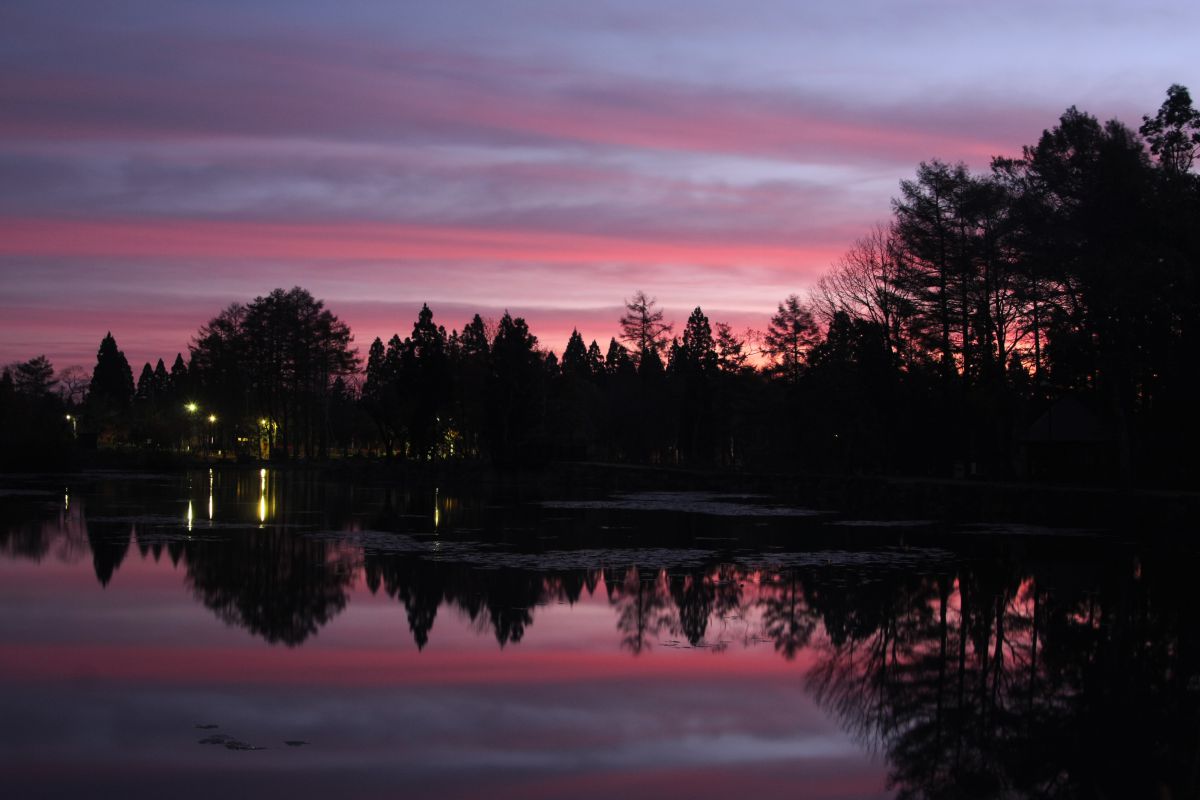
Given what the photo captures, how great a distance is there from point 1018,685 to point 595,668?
15.5 ft

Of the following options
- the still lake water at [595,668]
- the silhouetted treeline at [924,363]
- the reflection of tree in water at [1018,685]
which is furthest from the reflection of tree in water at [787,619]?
the silhouetted treeline at [924,363]

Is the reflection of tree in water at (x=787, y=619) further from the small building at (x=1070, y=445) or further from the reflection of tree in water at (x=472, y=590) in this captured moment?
the small building at (x=1070, y=445)

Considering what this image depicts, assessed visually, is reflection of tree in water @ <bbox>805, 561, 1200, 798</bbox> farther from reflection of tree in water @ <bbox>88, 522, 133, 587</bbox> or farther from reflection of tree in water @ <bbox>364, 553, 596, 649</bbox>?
reflection of tree in water @ <bbox>88, 522, 133, 587</bbox>

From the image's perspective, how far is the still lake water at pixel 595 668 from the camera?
977cm

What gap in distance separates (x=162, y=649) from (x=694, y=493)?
41.8 m

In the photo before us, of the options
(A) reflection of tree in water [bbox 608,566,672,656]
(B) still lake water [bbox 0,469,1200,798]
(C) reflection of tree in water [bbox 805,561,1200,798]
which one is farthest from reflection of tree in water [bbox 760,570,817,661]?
(A) reflection of tree in water [bbox 608,566,672,656]

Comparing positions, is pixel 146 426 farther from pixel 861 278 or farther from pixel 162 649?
pixel 162 649

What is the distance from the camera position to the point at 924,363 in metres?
57.1

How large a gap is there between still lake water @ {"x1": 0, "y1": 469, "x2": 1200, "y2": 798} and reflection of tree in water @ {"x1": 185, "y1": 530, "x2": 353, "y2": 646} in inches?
3.8

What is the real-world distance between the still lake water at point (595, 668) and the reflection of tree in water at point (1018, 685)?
0.17ft

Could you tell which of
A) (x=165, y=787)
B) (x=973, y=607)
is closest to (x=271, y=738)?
(x=165, y=787)

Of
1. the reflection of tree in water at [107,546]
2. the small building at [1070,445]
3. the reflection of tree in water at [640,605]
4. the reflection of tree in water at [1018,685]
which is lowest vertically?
the reflection of tree in water at [1018,685]

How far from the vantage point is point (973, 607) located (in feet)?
60.7

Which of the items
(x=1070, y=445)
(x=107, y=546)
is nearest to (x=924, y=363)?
(x=1070, y=445)
